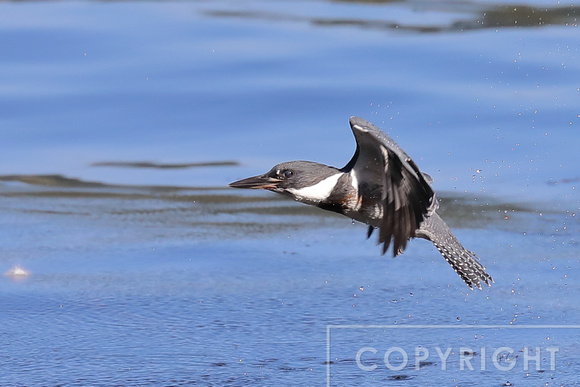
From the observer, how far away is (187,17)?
8.69m

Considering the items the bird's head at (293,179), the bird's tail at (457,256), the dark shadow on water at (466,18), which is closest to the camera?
the bird's head at (293,179)

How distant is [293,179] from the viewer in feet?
12.8

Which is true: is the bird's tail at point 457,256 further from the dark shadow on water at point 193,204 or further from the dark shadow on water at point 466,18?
the dark shadow on water at point 466,18

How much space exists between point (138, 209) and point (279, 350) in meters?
1.89

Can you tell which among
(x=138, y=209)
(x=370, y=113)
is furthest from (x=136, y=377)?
(x=370, y=113)

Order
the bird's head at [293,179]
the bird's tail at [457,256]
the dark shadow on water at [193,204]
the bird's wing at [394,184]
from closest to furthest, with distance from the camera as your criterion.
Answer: the bird's wing at [394,184]
the bird's head at [293,179]
the bird's tail at [457,256]
the dark shadow on water at [193,204]

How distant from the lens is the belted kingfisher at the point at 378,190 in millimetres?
3459

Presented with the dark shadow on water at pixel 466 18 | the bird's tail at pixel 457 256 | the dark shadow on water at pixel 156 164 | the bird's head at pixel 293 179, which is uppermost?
the dark shadow on water at pixel 466 18

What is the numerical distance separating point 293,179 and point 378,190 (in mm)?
305

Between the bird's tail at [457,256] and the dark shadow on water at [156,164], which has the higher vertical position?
the dark shadow on water at [156,164]

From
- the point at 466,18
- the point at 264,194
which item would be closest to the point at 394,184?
the point at 264,194

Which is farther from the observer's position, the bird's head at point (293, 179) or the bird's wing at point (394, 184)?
the bird's head at point (293, 179)

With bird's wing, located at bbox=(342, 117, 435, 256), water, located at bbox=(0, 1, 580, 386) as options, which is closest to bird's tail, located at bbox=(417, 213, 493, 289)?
water, located at bbox=(0, 1, 580, 386)

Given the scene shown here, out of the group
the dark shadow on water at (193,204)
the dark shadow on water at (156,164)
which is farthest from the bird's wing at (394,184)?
the dark shadow on water at (156,164)
